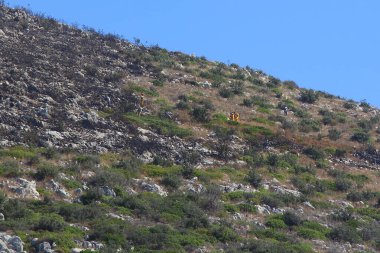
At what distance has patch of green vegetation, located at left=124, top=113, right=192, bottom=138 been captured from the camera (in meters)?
41.4

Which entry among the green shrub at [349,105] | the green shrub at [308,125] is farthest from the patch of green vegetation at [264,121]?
the green shrub at [349,105]

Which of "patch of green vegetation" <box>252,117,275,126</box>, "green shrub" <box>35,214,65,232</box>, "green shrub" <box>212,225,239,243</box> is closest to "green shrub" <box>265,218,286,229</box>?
"green shrub" <box>212,225,239,243</box>

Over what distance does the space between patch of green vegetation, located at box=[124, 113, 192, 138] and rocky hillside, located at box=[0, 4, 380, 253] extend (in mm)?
104

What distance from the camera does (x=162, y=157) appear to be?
3803cm

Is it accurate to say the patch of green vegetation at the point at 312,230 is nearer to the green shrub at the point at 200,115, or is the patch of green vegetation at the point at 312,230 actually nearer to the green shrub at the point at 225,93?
the green shrub at the point at 200,115

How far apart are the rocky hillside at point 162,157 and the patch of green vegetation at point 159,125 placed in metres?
0.10

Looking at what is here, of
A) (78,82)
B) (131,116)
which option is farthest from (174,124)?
(78,82)

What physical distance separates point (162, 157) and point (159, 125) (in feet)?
13.8

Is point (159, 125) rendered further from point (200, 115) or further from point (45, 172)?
point (45, 172)

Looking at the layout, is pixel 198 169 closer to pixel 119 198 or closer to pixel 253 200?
pixel 253 200

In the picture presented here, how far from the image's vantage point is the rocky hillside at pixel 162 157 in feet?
95.4

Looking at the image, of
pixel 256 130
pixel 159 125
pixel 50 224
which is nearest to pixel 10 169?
pixel 50 224

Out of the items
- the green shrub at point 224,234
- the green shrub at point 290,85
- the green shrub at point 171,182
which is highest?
the green shrub at point 290,85

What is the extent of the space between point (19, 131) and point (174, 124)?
29.5ft
